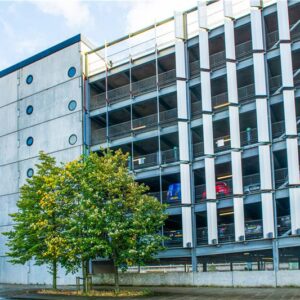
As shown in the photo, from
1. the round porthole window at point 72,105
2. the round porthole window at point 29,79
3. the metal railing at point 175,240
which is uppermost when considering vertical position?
the round porthole window at point 29,79

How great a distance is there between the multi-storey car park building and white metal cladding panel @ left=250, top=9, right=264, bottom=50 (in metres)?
0.07

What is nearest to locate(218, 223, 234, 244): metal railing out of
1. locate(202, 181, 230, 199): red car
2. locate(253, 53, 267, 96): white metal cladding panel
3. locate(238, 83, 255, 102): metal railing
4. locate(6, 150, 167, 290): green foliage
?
locate(202, 181, 230, 199): red car

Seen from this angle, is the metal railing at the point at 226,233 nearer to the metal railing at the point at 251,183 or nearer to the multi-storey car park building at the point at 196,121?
the multi-storey car park building at the point at 196,121

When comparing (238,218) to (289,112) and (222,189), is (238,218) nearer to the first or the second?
(222,189)

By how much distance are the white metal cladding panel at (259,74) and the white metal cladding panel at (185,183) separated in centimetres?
778

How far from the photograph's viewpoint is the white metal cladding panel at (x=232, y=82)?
3291 cm

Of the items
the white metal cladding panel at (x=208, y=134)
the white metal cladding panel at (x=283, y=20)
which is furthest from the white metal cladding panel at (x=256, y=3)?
the white metal cladding panel at (x=208, y=134)

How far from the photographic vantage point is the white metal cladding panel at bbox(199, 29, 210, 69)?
34.8 metres

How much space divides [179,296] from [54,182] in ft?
35.1

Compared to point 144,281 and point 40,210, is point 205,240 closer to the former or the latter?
point 144,281

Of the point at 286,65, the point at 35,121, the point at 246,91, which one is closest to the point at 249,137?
the point at 246,91

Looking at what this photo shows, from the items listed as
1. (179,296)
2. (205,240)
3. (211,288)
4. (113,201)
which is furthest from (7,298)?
(205,240)

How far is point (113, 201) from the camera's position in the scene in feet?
85.4

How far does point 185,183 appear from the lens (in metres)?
34.3
